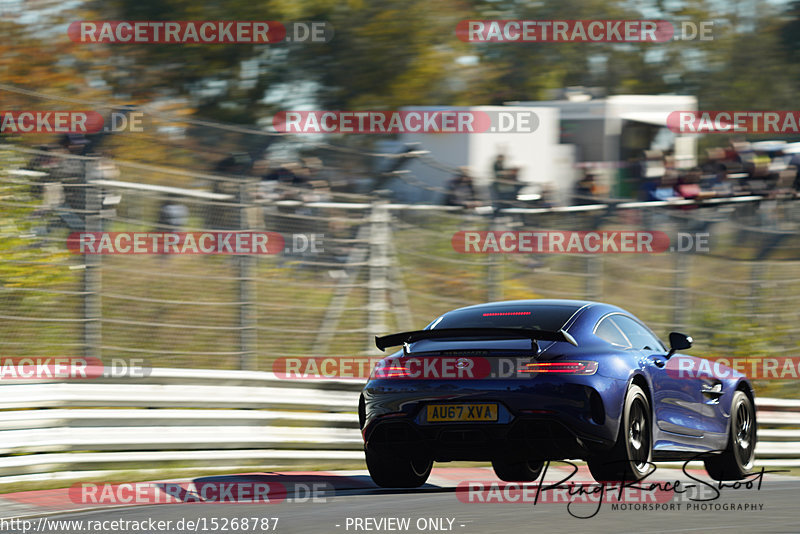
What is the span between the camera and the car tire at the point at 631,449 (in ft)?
25.8

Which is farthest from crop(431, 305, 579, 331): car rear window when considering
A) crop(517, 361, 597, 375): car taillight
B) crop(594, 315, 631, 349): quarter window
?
crop(517, 361, 597, 375): car taillight

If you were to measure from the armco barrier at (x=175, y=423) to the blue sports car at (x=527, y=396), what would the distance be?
1.71 m

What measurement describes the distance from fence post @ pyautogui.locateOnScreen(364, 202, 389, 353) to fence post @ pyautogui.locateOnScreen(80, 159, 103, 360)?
10.3 ft

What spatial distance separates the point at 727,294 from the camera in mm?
15734

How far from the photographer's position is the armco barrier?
9.12 meters

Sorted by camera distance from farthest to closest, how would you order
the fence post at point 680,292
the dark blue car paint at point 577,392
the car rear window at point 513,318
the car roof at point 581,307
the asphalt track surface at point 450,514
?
1. the fence post at point 680,292
2. the car roof at point 581,307
3. the car rear window at point 513,318
4. the dark blue car paint at point 577,392
5. the asphalt track surface at point 450,514

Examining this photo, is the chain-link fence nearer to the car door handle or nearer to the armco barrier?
the armco barrier

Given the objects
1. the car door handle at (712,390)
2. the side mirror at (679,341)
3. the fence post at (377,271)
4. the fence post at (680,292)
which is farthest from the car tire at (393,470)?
the fence post at (680,292)

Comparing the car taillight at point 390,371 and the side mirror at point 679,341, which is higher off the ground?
the side mirror at point 679,341

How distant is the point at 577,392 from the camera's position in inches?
299

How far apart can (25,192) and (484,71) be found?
18.3 meters

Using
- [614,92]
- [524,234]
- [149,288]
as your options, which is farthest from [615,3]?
[149,288]

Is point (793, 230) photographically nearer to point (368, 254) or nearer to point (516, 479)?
point (368, 254)

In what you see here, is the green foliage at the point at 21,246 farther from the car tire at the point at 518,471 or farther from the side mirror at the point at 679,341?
the side mirror at the point at 679,341
